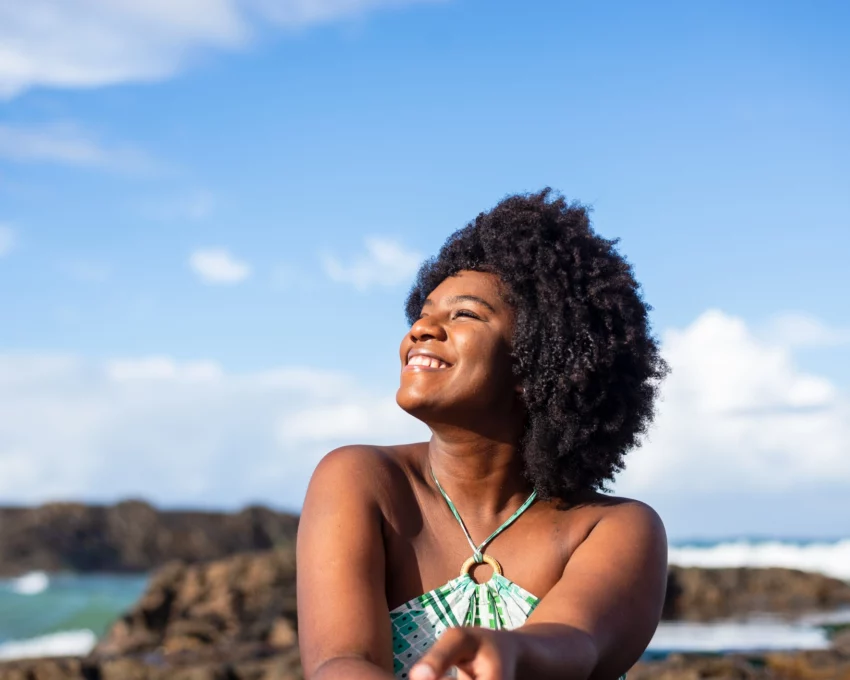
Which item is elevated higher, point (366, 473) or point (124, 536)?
point (124, 536)

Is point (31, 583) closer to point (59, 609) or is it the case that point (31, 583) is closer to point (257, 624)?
point (59, 609)

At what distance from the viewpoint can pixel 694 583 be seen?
1966 cm

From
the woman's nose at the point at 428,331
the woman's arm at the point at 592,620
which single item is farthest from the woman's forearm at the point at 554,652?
the woman's nose at the point at 428,331

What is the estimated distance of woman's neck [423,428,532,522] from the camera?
3164mm

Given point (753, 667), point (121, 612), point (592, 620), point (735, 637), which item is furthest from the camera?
point (121, 612)

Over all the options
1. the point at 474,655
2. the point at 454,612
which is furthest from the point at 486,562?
the point at 474,655

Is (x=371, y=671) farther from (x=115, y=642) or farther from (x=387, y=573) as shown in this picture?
(x=115, y=642)

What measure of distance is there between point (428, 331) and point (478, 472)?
1.44 ft

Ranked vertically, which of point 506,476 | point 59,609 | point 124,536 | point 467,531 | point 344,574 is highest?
point 124,536

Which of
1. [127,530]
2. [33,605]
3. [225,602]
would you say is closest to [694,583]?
[225,602]

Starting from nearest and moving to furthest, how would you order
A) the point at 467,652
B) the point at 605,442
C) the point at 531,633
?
the point at 467,652
the point at 531,633
the point at 605,442

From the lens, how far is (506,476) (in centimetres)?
322

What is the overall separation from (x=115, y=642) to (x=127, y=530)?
27969mm

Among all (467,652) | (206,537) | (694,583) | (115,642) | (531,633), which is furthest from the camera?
(206,537)
